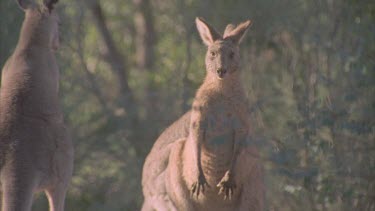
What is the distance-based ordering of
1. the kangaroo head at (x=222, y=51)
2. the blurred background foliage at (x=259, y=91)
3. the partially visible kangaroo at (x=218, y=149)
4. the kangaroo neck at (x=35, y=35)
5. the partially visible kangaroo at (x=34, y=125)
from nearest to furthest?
the partially visible kangaroo at (x=34, y=125) → the kangaroo head at (x=222, y=51) → the partially visible kangaroo at (x=218, y=149) → the blurred background foliage at (x=259, y=91) → the kangaroo neck at (x=35, y=35)

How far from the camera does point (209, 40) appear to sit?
310 inches

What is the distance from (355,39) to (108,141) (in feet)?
10.6

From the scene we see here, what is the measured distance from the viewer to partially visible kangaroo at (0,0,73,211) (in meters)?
7.28

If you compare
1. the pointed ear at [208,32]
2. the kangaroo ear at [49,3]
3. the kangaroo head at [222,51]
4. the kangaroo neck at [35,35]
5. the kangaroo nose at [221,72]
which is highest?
the kangaroo ear at [49,3]

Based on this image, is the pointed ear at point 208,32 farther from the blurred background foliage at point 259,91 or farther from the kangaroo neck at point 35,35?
the kangaroo neck at point 35,35

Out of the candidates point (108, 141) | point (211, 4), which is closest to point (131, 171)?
point (108, 141)

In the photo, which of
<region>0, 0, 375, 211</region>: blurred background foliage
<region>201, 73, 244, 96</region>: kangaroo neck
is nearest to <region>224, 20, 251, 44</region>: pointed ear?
<region>201, 73, 244, 96</region>: kangaroo neck

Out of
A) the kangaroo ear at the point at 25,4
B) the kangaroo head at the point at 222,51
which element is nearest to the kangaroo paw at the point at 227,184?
the kangaroo head at the point at 222,51

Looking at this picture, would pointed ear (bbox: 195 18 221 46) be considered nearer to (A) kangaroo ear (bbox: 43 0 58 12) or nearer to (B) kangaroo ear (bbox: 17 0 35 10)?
(A) kangaroo ear (bbox: 43 0 58 12)

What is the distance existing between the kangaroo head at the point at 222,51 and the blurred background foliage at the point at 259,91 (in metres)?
0.48

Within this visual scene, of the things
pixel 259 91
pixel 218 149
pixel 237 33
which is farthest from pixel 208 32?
pixel 259 91

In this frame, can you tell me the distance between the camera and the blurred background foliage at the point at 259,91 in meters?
8.13

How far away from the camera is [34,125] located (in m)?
7.64

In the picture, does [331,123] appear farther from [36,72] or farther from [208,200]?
[36,72]
